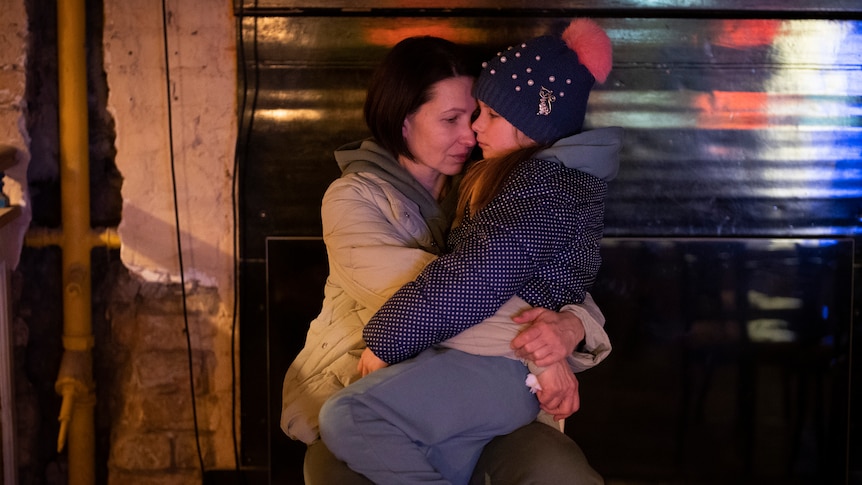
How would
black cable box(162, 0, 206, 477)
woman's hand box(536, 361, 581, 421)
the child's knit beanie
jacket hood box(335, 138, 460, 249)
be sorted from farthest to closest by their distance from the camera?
black cable box(162, 0, 206, 477) < jacket hood box(335, 138, 460, 249) < the child's knit beanie < woman's hand box(536, 361, 581, 421)

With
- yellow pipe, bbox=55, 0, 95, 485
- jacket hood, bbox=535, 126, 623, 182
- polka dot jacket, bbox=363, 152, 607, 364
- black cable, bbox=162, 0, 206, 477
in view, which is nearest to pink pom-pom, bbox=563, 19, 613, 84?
jacket hood, bbox=535, 126, 623, 182

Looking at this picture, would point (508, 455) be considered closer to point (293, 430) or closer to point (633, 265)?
point (293, 430)

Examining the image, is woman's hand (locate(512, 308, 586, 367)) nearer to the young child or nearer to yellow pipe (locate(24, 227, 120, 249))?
the young child

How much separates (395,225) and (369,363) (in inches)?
15.5

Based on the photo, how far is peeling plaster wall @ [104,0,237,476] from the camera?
266 cm

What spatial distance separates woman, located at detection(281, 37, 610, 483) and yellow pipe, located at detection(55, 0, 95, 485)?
939 millimetres

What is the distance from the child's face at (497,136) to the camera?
1.96m

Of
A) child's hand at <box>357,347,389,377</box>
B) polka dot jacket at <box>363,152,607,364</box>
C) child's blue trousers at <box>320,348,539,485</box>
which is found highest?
polka dot jacket at <box>363,152,607,364</box>

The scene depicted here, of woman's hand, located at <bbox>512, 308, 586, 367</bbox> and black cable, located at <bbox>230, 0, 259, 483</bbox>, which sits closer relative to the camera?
woman's hand, located at <bbox>512, 308, 586, 367</bbox>

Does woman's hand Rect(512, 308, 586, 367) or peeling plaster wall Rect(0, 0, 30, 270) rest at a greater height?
peeling plaster wall Rect(0, 0, 30, 270)

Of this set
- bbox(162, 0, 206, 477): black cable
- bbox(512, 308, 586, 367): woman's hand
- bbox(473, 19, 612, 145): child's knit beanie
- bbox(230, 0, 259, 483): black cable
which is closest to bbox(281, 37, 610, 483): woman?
bbox(512, 308, 586, 367): woman's hand

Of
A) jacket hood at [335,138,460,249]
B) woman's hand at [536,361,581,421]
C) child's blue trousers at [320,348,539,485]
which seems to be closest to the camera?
child's blue trousers at [320,348,539,485]

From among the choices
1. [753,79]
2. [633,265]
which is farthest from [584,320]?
[753,79]

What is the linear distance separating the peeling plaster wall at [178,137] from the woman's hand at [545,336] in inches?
51.2
